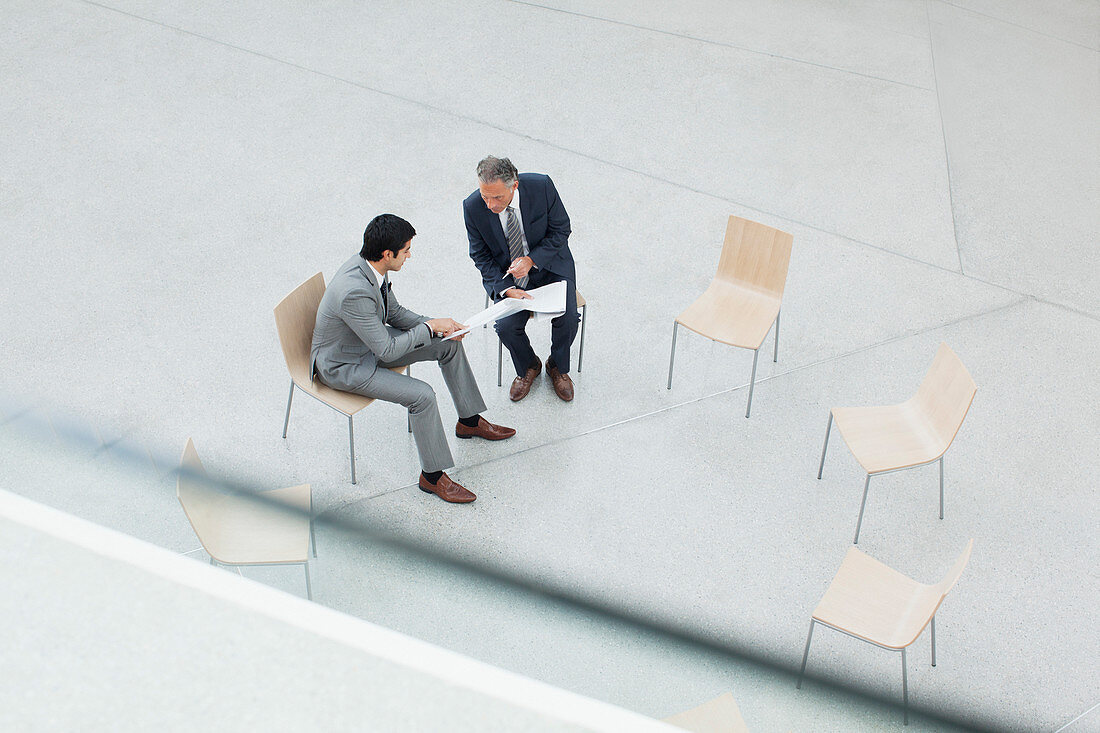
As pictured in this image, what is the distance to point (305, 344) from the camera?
3.82 m

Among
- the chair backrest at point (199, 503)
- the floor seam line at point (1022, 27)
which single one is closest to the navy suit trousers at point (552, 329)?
the chair backrest at point (199, 503)

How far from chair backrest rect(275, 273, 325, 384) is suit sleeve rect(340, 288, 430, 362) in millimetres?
328

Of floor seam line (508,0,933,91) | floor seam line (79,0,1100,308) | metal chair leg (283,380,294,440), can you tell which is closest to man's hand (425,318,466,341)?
metal chair leg (283,380,294,440)

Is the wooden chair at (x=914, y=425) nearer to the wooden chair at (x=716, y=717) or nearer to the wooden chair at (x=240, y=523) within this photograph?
the wooden chair at (x=716, y=717)

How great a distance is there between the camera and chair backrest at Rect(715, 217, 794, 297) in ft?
14.2

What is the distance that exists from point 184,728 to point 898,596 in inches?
120

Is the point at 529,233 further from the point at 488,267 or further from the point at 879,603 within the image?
the point at 879,603

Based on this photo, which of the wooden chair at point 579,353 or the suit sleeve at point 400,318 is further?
the wooden chair at point 579,353

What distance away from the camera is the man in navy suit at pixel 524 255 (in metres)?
4.03

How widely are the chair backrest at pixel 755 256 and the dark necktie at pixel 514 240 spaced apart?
1.04m

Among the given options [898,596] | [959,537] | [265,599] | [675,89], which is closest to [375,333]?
[898,596]

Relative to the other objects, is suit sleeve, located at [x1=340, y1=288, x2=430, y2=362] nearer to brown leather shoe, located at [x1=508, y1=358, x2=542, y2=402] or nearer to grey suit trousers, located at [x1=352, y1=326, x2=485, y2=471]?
grey suit trousers, located at [x1=352, y1=326, x2=485, y2=471]

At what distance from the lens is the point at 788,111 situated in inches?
257

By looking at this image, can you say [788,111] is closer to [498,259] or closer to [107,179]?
[498,259]
